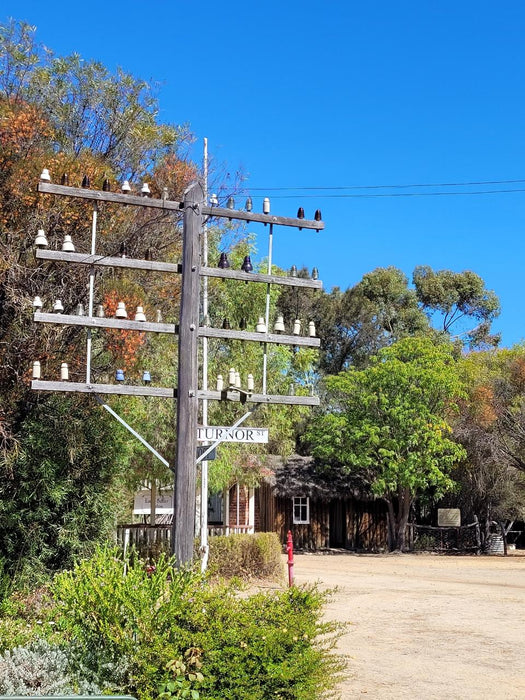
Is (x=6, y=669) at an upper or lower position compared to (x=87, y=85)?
lower

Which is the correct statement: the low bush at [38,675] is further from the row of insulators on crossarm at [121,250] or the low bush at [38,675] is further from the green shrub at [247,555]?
the green shrub at [247,555]

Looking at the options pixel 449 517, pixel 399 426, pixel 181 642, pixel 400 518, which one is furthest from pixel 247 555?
pixel 449 517

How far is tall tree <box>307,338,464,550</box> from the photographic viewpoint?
35062 mm

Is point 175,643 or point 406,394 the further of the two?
point 406,394

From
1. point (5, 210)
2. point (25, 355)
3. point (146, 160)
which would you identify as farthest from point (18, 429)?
point (146, 160)

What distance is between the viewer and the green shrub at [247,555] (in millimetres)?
19969

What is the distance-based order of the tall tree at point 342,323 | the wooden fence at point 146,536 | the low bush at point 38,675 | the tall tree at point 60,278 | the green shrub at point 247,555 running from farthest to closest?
the tall tree at point 342,323 < the wooden fence at point 146,536 < the green shrub at point 247,555 < the tall tree at point 60,278 < the low bush at point 38,675

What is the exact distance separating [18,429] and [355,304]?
38.8 meters

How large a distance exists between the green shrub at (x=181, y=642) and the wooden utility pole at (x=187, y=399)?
6.96 feet

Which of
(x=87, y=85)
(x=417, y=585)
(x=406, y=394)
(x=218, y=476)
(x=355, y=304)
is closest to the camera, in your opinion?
(x=87, y=85)

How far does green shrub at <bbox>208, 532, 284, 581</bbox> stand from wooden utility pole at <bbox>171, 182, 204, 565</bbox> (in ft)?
36.2

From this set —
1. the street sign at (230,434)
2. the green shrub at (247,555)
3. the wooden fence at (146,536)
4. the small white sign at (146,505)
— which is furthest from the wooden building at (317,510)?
the street sign at (230,434)

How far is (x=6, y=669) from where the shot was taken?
600 cm

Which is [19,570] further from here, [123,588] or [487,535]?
[487,535]
